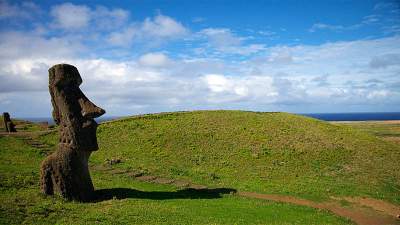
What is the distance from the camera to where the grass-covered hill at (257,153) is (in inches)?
1298

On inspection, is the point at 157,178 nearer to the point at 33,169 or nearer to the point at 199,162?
the point at 199,162

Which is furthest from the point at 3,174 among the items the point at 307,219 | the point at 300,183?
the point at 300,183

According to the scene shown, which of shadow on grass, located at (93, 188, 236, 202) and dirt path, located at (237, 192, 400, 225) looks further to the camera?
dirt path, located at (237, 192, 400, 225)

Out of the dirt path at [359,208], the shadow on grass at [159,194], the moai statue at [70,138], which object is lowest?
the dirt path at [359,208]

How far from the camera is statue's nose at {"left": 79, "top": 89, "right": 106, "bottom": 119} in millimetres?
22953

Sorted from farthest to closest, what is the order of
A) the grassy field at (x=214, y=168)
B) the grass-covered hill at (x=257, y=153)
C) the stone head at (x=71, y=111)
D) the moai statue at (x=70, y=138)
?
the grass-covered hill at (x=257, y=153)
the stone head at (x=71, y=111)
the moai statue at (x=70, y=138)
the grassy field at (x=214, y=168)

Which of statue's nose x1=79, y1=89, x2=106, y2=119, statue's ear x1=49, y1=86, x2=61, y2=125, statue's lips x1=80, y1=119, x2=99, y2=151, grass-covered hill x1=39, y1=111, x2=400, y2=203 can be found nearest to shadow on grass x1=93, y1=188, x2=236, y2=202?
grass-covered hill x1=39, y1=111, x2=400, y2=203

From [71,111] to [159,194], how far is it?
8308mm

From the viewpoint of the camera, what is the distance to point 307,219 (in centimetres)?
2333

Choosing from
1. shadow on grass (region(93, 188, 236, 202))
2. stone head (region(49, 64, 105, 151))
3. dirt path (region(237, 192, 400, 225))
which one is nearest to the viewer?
stone head (region(49, 64, 105, 151))

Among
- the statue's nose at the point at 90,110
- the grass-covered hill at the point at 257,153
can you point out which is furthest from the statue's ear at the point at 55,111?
the grass-covered hill at the point at 257,153

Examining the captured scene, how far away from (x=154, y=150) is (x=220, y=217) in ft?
66.9

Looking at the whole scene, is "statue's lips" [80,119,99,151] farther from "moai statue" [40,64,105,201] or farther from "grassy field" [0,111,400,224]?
"grassy field" [0,111,400,224]

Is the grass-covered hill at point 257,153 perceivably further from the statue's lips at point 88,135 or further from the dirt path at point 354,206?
the statue's lips at point 88,135
